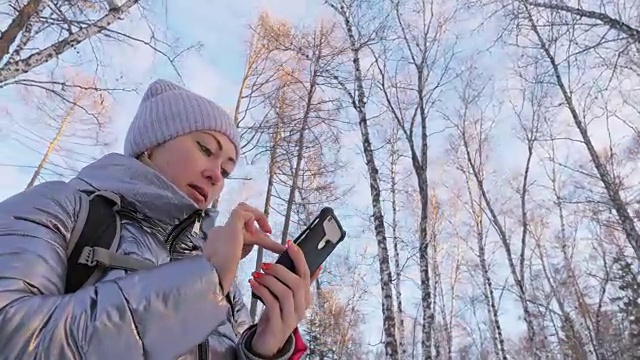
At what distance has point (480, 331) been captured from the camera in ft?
105

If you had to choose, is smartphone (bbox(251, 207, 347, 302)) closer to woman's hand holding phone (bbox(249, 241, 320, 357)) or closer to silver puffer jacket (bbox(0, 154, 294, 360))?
woman's hand holding phone (bbox(249, 241, 320, 357))

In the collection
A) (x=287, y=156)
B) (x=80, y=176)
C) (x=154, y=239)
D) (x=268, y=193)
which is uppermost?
(x=287, y=156)

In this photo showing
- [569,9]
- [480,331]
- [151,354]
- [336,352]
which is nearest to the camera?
[151,354]

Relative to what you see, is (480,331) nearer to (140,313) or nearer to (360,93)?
(360,93)

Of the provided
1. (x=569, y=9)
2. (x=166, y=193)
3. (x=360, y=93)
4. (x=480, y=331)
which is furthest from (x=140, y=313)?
(x=480, y=331)

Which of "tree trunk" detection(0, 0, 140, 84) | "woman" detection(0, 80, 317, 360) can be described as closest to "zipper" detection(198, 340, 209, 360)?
"woman" detection(0, 80, 317, 360)

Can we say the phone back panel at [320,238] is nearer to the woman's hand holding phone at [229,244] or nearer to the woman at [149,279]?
the woman at [149,279]

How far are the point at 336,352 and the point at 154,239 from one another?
19.3m

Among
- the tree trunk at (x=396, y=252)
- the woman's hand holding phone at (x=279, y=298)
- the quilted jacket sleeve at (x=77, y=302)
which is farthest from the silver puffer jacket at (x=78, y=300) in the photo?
the tree trunk at (x=396, y=252)

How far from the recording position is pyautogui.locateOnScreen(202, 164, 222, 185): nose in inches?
57.3

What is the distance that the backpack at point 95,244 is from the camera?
2.86 feet

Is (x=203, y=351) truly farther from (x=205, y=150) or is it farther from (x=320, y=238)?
(x=205, y=150)

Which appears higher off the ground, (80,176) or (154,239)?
(80,176)

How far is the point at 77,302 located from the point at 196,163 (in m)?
0.77
